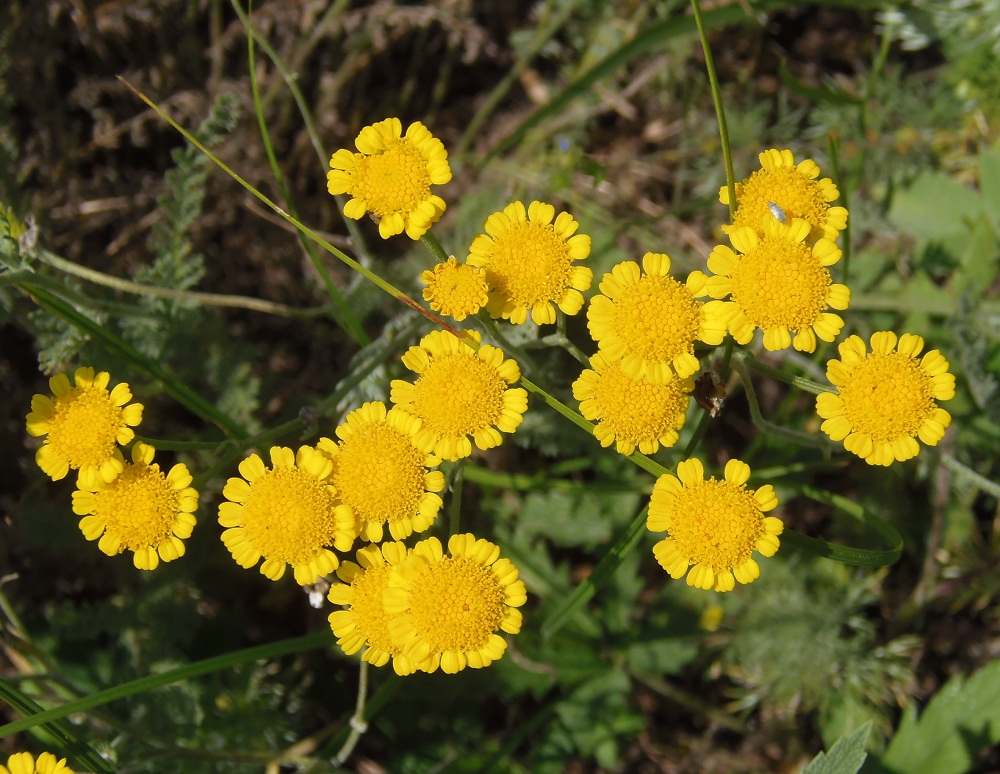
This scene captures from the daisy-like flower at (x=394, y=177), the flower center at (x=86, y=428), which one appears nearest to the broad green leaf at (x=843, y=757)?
the daisy-like flower at (x=394, y=177)

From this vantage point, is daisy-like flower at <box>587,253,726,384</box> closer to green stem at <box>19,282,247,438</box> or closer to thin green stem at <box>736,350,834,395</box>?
thin green stem at <box>736,350,834,395</box>

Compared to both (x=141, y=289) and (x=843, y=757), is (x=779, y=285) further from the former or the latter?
(x=141, y=289)

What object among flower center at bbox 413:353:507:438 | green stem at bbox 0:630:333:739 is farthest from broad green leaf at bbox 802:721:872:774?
green stem at bbox 0:630:333:739

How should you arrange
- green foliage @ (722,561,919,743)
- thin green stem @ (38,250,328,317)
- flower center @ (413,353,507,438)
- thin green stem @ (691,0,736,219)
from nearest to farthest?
thin green stem @ (691,0,736,219)
flower center @ (413,353,507,438)
thin green stem @ (38,250,328,317)
green foliage @ (722,561,919,743)

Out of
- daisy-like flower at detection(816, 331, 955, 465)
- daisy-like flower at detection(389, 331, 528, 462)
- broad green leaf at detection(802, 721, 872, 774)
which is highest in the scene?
daisy-like flower at detection(389, 331, 528, 462)

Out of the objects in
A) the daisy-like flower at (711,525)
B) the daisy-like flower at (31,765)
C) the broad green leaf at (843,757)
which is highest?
the daisy-like flower at (711,525)

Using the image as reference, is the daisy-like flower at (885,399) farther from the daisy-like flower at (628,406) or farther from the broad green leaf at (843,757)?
the broad green leaf at (843,757)

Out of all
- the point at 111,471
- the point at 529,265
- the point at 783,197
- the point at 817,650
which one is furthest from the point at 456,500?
the point at 817,650

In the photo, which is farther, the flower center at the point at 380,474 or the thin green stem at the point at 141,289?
the thin green stem at the point at 141,289
